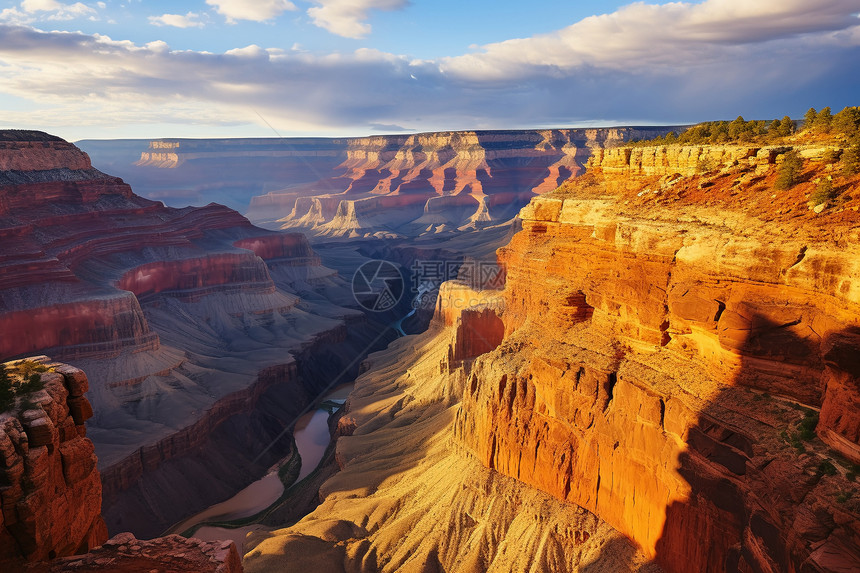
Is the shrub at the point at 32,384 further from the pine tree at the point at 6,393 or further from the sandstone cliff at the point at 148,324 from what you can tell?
the sandstone cliff at the point at 148,324

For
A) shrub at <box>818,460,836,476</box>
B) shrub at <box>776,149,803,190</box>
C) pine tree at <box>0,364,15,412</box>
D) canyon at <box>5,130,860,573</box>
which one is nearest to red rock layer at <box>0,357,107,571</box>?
canyon at <box>5,130,860,573</box>

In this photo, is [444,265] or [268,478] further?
[444,265]

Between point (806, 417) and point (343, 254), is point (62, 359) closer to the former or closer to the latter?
point (806, 417)

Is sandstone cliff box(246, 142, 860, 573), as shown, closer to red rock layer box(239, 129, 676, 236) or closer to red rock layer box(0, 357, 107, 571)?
red rock layer box(0, 357, 107, 571)

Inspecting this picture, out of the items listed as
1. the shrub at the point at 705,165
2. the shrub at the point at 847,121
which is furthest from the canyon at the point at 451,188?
the shrub at the point at 847,121

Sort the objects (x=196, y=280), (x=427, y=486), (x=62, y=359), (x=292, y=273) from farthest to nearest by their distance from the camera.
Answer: (x=292, y=273)
(x=196, y=280)
(x=62, y=359)
(x=427, y=486)

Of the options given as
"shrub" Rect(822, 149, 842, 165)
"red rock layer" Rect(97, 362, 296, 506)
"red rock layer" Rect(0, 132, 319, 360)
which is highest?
"shrub" Rect(822, 149, 842, 165)

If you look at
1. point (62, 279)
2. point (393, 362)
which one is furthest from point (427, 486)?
point (62, 279)
